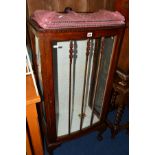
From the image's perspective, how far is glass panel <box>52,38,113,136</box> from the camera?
1.42 m

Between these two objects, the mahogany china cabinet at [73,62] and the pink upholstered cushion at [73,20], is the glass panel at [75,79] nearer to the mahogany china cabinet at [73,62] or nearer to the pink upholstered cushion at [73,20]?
the mahogany china cabinet at [73,62]

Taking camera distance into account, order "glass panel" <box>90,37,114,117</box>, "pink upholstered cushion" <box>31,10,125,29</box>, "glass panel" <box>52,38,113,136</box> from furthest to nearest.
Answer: "glass panel" <box>52,38,113,136</box> → "glass panel" <box>90,37,114,117</box> → "pink upholstered cushion" <box>31,10,125,29</box>

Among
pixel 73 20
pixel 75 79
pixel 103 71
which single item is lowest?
pixel 75 79

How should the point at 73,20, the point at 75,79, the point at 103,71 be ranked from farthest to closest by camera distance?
1. the point at 75,79
2. the point at 103,71
3. the point at 73,20

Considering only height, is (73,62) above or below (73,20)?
below

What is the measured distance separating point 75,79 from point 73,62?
19 centimetres

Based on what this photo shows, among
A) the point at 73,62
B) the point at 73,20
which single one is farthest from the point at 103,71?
the point at 73,20

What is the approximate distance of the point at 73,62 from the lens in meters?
1.50

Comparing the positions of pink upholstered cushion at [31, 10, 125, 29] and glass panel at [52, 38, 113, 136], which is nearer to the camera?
pink upholstered cushion at [31, 10, 125, 29]

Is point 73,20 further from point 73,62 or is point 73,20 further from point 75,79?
point 75,79

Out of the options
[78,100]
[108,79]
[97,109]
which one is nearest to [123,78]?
[108,79]

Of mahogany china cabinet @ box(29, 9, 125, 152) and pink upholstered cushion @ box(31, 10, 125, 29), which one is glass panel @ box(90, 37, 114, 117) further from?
pink upholstered cushion @ box(31, 10, 125, 29)

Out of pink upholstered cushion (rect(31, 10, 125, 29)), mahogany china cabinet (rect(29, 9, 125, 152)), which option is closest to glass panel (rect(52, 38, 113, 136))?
mahogany china cabinet (rect(29, 9, 125, 152))
